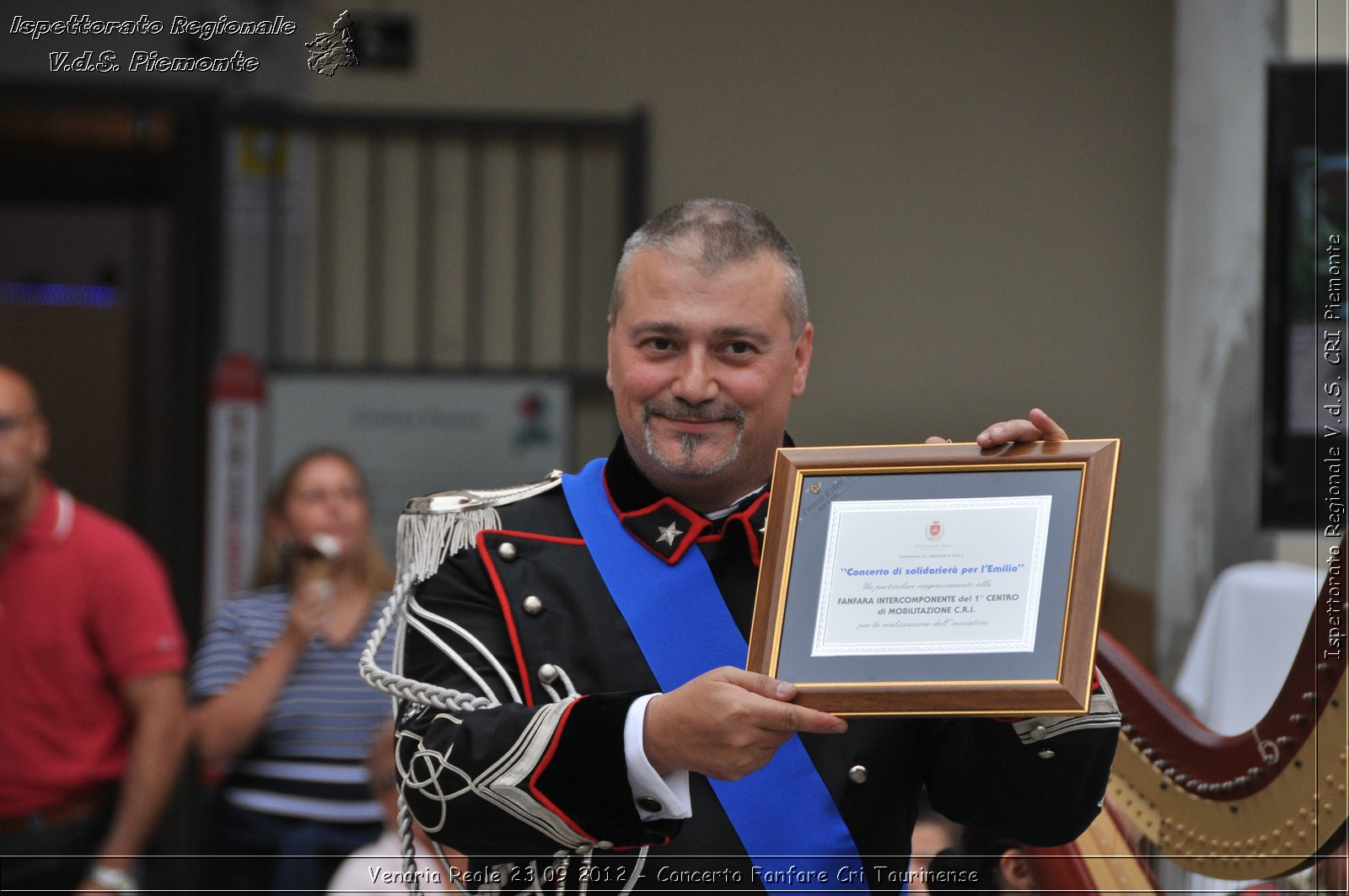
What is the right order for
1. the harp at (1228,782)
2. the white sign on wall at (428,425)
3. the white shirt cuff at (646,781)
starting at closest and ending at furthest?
the white shirt cuff at (646,781)
the harp at (1228,782)
the white sign on wall at (428,425)

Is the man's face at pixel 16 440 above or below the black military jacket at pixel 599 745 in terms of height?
above

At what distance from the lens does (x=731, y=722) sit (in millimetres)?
1388

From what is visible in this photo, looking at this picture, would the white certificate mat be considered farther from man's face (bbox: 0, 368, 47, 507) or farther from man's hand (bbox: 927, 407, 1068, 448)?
man's face (bbox: 0, 368, 47, 507)

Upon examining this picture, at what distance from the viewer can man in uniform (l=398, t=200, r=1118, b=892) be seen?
1533 mm

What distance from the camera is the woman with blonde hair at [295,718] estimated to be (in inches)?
125

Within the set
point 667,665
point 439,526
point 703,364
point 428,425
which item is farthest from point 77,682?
point 703,364

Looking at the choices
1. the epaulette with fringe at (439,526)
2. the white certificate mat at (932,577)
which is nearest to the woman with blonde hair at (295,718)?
the epaulette with fringe at (439,526)

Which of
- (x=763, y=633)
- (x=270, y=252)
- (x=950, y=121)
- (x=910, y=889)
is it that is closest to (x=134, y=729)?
(x=270, y=252)

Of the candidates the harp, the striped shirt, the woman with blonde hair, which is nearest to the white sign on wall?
the woman with blonde hair

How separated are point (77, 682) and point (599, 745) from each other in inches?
94.6

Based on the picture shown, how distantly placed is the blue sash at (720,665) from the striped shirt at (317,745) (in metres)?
1.50

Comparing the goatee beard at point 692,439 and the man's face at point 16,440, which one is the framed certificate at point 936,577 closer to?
the goatee beard at point 692,439

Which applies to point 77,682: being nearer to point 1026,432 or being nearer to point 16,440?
point 16,440

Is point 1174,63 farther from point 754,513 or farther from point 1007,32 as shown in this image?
point 754,513
